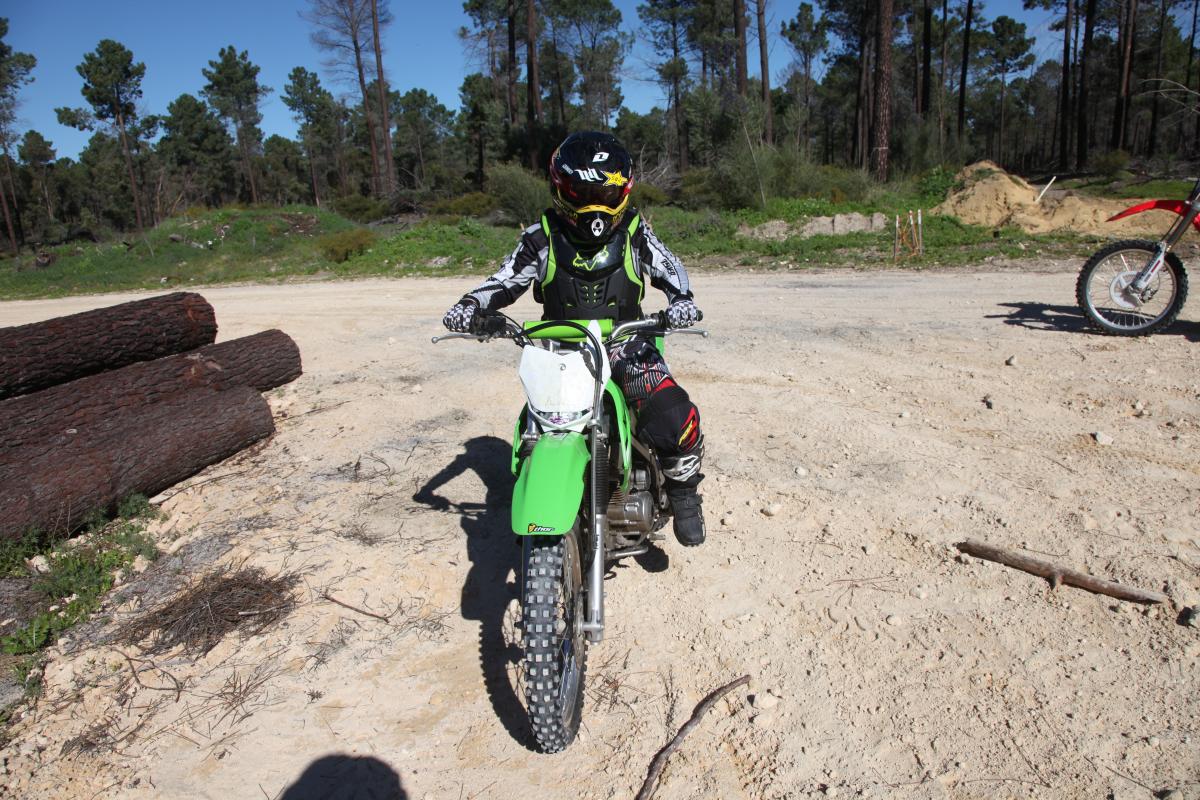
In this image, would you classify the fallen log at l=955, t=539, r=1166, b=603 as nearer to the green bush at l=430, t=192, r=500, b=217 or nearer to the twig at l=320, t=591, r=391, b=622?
the twig at l=320, t=591, r=391, b=622

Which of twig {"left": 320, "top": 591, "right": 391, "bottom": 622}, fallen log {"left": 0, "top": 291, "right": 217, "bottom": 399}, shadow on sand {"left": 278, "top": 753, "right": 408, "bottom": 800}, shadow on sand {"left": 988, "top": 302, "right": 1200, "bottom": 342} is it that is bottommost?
shadow on sand {"left": 278, "top": 753, "right": 408, "bottom": 800}

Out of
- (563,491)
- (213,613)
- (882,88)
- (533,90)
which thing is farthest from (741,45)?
(563,491)

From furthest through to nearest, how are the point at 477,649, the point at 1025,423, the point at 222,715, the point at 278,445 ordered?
the point at 278,445 → the point at 1025,423 → the point at 477,649 → the point at 222,715

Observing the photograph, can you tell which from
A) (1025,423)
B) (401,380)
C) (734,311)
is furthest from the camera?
(734,311)

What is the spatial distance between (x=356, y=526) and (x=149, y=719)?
158cm

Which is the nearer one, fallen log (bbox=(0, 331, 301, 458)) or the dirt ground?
the dirt ground

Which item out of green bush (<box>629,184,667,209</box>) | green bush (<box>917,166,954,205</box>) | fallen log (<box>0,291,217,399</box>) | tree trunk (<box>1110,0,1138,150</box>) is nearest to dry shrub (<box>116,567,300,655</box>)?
fallen log (<box>0,291,217,399</box>)

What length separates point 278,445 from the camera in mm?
5844

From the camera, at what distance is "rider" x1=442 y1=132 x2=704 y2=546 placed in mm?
3176

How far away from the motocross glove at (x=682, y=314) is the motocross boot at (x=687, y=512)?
82 cm

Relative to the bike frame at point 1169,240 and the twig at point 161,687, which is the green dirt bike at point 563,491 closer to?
the twig at point 161,687

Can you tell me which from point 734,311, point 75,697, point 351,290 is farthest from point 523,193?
point 75,697

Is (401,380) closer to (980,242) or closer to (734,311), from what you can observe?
(734,311)

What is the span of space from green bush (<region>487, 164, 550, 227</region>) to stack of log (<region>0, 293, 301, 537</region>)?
650 inches
